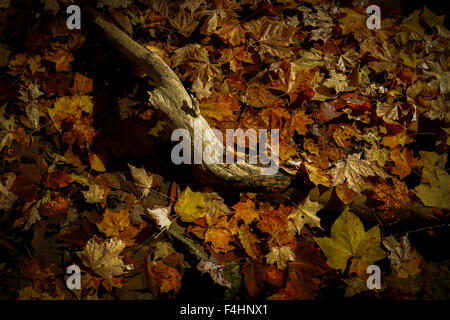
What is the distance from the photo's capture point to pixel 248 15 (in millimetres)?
2172

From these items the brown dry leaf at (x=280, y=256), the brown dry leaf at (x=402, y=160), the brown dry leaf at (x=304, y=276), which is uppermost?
the brown dry leaf at (x=402, y=160)

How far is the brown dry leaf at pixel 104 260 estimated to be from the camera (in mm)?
1492

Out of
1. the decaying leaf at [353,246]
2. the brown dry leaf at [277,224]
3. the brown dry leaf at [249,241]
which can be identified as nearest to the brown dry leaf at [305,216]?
the brown dry leaf at [277,224]

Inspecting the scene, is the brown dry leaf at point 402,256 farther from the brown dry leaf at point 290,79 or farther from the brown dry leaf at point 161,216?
the brown dry leaf at point 161,216

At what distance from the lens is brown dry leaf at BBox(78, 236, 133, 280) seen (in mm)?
1492

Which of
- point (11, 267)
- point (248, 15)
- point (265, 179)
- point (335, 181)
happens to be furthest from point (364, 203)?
point (11, 267)

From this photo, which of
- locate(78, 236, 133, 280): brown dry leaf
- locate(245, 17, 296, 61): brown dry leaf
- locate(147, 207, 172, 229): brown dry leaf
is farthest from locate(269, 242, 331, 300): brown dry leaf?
locate(245, 17, 296, 61): brown dry leaf

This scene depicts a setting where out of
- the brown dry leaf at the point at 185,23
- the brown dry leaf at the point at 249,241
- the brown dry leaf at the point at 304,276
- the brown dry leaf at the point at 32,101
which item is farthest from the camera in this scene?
the brown dry leaf at the point at 185,23

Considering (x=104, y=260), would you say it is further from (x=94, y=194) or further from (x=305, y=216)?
(x=305, y=216)

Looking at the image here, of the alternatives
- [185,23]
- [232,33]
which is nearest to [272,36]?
[232,33]

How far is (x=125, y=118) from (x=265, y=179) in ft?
3.94

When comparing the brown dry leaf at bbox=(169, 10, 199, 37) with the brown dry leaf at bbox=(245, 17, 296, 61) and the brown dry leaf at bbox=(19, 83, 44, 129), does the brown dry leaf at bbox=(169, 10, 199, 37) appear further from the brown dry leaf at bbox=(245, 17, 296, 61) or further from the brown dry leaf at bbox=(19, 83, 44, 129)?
the brown dry leaf at bbox=(19, 83, 44, 129)

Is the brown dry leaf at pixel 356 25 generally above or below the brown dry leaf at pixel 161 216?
above

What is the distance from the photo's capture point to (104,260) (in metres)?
1.50
